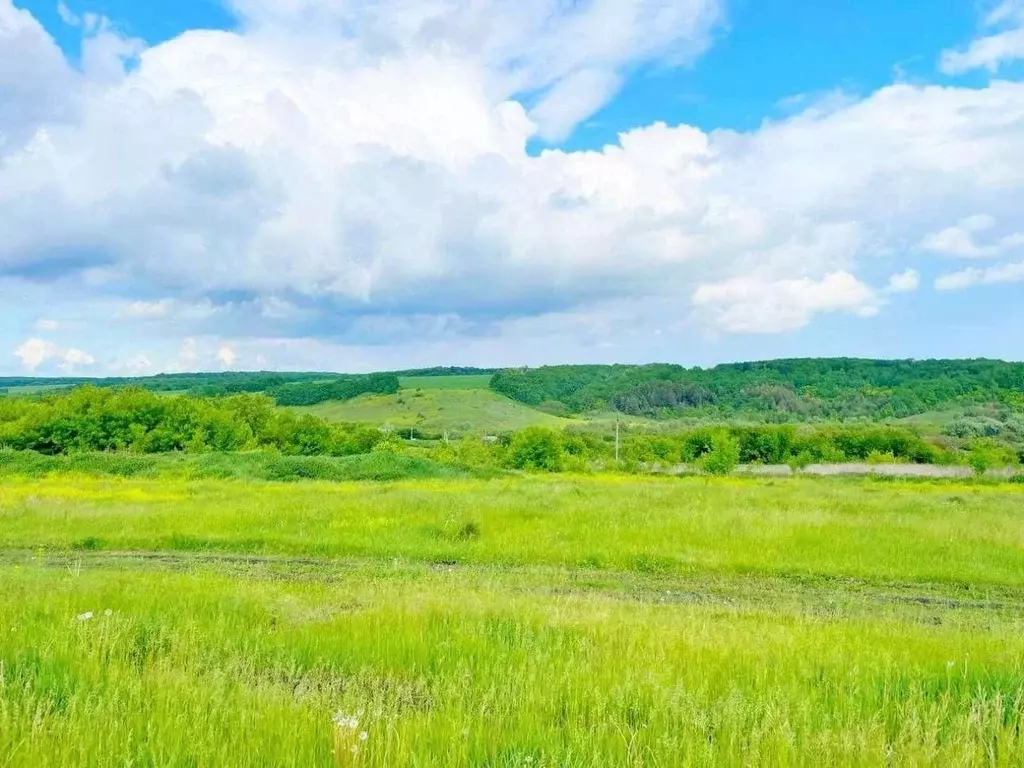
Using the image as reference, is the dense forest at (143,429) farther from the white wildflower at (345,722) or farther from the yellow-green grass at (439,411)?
the white wildflower at (345,722)

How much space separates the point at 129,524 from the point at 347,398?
170 m

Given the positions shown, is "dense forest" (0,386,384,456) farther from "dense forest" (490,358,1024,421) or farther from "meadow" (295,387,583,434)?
"dense forest" (490,358,1024,421)

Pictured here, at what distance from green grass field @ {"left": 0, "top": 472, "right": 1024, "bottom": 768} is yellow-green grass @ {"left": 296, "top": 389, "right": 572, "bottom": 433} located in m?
122

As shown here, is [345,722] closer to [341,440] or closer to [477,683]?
[477,683]

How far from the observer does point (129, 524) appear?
73.0ft

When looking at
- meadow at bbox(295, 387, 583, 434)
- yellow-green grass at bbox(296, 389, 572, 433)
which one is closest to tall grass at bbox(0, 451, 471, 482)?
meadow at bbox(295, 387, 583, 434)

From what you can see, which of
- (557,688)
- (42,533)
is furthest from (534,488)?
(557,688)

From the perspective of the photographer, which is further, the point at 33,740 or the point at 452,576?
the point at 452,576

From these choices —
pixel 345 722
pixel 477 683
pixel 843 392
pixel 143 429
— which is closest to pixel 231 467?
pixel 143 429

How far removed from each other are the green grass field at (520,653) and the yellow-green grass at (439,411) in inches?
4786

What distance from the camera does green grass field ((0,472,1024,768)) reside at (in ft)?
14.0

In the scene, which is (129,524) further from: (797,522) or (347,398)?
(347,398)

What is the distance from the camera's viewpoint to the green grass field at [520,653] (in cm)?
427

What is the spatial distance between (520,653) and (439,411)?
6227 inches
